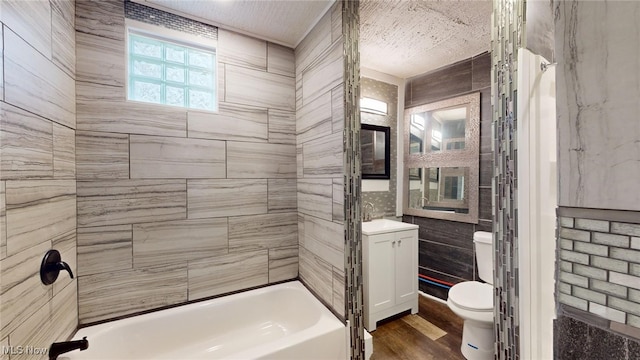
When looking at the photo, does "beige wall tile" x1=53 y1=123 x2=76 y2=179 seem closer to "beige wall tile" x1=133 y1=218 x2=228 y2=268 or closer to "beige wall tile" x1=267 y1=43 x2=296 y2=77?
"beige wall tile" x1=133 y1=218 x2=228 y2=268

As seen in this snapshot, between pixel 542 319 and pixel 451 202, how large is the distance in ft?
6.50

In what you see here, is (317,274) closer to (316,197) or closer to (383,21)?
(316,197)

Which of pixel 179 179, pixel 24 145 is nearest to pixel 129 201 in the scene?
pixel 179 179

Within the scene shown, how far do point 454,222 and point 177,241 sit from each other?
2501 mm

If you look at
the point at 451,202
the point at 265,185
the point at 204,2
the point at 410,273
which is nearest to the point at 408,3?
the point at 204,2

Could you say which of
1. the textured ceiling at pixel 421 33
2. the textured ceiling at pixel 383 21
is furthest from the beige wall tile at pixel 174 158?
the textured ceiling at pixel 421 33

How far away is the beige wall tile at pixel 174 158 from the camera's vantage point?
1.73 m

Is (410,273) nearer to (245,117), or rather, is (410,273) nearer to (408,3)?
(245,117)

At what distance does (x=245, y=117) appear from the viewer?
2057 mm

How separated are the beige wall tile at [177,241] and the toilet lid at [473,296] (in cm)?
181

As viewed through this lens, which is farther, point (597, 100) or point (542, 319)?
point (542, 319)

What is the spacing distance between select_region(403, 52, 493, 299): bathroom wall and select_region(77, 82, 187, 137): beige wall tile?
242cm

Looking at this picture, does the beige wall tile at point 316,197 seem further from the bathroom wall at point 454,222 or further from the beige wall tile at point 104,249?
the bathroom wall at point 454,222

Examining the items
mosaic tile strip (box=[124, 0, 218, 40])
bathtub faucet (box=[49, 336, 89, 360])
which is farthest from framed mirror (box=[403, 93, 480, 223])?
bathtub faucet (box=[49, 336, 89, 360])
